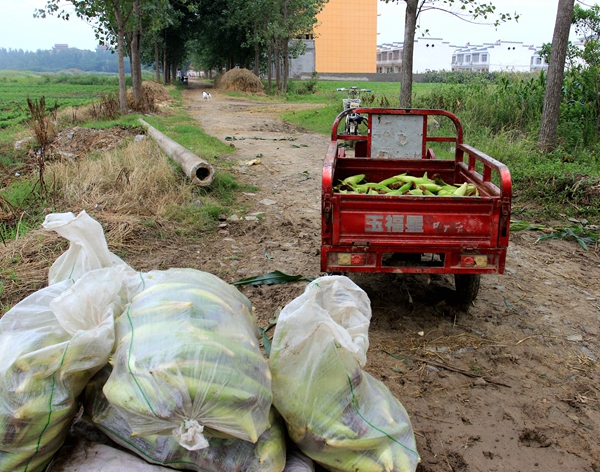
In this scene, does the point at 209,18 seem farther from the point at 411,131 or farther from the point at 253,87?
the point at 411,131

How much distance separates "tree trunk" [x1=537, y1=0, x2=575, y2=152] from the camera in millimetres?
9180

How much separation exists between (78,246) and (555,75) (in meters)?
9.33

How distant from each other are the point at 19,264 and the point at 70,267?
110 inches

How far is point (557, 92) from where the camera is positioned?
9.64m

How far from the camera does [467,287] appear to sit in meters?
4.48

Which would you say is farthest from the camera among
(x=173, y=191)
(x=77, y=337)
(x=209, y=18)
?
(x=209, y=18)

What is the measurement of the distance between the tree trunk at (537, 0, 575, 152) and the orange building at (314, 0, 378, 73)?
64.4 m

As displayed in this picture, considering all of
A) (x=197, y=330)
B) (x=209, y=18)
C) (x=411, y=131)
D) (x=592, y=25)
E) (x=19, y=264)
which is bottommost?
(x=19, y=264)

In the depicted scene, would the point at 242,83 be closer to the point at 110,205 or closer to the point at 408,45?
the point at 408,45

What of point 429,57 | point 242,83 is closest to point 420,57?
point 429,57

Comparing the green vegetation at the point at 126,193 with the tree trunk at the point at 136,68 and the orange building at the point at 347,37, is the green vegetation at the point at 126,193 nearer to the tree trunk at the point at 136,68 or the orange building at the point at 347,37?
the tree trunk at the point at 136,68

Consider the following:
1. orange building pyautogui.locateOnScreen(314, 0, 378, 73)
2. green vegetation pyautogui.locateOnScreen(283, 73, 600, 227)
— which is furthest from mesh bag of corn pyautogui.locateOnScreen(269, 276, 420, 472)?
orange building pyautogui.locateOnScreen(314, 0, 378, 73)

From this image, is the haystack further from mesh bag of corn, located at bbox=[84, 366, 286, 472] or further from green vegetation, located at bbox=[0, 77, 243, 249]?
mesh bag of corn, located at bbox=[84, 366, 286, 472]

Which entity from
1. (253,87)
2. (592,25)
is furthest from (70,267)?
(253,87)
